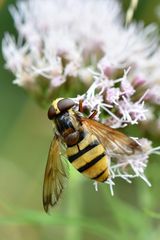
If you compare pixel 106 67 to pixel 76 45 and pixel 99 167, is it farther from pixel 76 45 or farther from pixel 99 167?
pixel 99 167

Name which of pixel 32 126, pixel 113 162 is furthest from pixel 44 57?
pixel 32 126

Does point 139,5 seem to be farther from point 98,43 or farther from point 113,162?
point 113,162

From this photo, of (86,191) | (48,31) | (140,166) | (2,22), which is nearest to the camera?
(140,166)

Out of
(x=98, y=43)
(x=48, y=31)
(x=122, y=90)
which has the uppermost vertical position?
(x=48, y=31)

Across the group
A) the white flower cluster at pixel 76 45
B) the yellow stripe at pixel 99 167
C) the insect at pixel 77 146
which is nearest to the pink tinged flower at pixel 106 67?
the white flower cluster at pixel 76 45

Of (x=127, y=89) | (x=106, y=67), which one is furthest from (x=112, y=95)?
(x=106, y=67)
